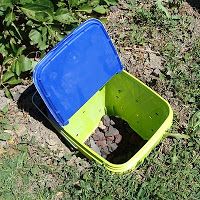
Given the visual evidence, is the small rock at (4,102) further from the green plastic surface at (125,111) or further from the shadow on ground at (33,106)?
the green plastic surface at (125,111)

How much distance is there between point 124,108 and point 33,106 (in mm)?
586

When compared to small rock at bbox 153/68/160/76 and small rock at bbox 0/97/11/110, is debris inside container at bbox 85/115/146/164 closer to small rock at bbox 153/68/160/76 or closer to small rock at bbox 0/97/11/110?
small rock at bbox 153/68/160/76

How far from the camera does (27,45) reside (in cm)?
321

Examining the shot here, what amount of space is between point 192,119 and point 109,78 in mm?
599

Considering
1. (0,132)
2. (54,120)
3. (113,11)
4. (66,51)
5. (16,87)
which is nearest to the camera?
(66,51)

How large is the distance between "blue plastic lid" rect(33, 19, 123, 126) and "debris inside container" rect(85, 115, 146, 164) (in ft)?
1.23

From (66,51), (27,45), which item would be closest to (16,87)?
(27,45)

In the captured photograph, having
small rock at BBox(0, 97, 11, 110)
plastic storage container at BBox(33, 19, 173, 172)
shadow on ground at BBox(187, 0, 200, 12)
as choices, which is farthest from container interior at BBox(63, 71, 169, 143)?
shadow on ground at BBox(187, 0, 200, 12)

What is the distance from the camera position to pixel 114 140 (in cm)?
307

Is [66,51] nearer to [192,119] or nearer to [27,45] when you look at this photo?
[27,45]

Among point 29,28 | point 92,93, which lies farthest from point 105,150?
point 29,28

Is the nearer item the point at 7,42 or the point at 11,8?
the point at 11,8

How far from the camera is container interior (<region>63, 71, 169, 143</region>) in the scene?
2.84 m

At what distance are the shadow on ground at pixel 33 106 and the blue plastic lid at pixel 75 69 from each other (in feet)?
1.19
